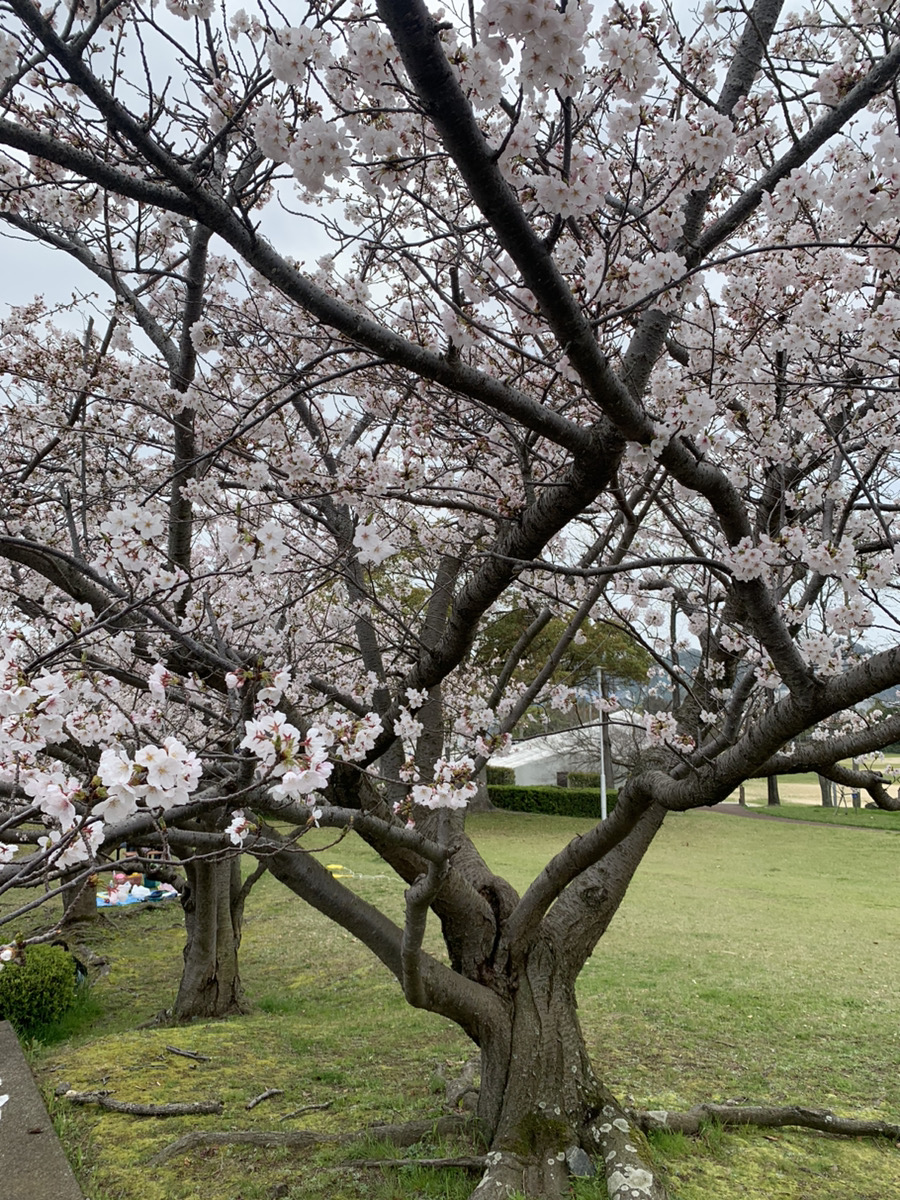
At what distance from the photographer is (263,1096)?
4480 millimetres

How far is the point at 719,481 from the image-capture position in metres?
2.63

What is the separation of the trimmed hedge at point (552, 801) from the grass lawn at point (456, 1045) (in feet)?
34.7

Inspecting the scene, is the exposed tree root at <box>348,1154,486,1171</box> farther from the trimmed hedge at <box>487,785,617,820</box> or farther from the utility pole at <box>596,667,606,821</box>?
the trimmed hedge at <box>487,785,617,820</box>

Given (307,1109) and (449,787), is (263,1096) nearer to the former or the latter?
(307,1109)

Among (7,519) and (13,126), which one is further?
(7,519)

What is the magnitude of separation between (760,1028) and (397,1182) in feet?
12.7

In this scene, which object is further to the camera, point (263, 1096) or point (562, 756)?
point (562, 756)

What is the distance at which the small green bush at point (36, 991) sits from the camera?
5.66 metres

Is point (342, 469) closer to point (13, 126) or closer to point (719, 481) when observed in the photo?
point (719, 481)

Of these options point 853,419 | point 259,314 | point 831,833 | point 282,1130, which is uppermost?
point 259,314

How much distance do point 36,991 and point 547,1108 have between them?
4.30 m

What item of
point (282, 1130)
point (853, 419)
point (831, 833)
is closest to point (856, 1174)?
point (282, 1130)


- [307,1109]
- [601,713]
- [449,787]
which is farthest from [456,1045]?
[449,787]

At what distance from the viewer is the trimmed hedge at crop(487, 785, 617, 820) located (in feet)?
73.3
